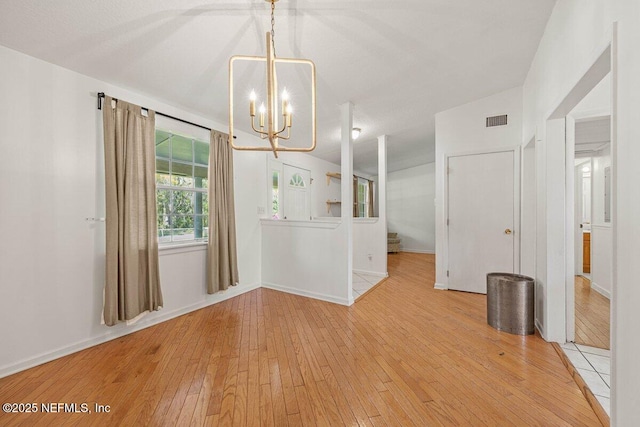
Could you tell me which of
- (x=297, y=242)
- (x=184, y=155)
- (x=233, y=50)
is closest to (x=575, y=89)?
(x=233, y=50)

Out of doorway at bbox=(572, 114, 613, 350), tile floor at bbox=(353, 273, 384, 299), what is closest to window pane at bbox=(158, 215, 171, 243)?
tile floor at bbox=(353, 273, 384, 299)

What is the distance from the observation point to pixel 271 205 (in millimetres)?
4480

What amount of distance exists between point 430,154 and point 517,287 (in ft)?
16.4

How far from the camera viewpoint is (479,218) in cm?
371

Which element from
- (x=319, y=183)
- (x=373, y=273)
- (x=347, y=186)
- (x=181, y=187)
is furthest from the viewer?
(x=319, y=183)

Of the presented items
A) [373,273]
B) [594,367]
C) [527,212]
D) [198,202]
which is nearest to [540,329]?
[594,367]

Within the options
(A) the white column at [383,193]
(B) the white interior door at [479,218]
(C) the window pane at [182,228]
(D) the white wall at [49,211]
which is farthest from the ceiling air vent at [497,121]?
(D) the white wall at [49,211]

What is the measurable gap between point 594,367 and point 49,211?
14.4 ft

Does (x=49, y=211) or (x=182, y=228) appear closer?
(x=49, y=211)

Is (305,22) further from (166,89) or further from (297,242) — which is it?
(297,242)

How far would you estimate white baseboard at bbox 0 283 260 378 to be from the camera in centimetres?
200

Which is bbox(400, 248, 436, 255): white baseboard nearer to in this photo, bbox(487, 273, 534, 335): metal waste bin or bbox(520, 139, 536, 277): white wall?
bbox(520, 139, 536, 277): white wall

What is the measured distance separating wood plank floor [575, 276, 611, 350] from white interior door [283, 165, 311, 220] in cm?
415

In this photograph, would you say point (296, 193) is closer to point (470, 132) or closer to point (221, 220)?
point (221, 220)
